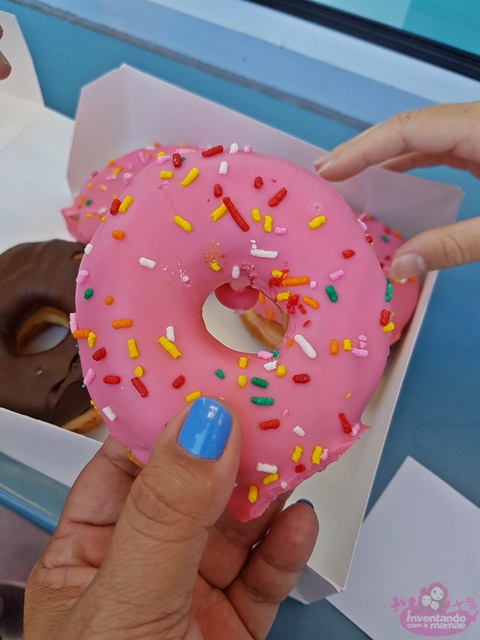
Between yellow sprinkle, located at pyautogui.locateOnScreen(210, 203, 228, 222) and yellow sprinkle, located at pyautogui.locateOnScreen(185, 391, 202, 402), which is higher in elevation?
yellow sprinkle, located at pyautogui.locateOnScreen(210, 203, 228, 222)

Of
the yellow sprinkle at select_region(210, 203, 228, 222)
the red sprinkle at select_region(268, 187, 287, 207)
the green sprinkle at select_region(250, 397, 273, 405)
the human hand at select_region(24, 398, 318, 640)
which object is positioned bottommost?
the human hand at select_region(24, 398, 318, 640)

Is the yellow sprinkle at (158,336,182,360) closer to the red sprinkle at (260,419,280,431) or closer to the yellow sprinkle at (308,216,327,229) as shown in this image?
the red sprinkle at (260,419,280,431)

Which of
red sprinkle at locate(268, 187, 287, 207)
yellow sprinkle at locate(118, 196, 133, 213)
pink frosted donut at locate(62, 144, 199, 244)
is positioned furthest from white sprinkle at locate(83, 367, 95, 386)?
pink frosted donut at locate(62, 144, 199, 244)

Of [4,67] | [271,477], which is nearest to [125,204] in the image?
[271,477]

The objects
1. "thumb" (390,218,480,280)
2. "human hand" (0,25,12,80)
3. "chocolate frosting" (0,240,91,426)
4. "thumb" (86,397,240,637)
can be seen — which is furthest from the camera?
"human hand" (0,25,12,80)

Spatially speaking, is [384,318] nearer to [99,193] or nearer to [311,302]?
[311,302]

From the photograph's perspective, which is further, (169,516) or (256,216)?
(256,216)

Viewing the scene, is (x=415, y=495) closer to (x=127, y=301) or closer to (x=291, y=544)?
(x=291, y=544)
